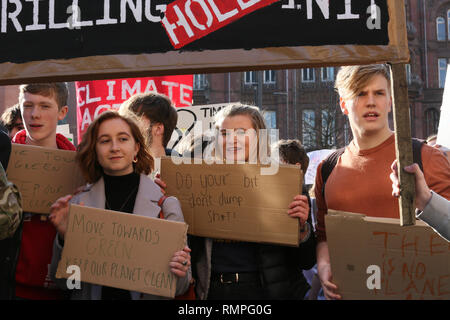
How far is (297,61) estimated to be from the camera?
2326mm

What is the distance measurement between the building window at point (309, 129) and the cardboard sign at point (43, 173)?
26894 millimetres

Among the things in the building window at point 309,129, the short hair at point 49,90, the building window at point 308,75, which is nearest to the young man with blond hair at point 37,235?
the short hair at point 49,90

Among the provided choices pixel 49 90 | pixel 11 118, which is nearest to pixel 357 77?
pixel 49 90

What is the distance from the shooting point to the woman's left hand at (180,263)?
8.18 ft

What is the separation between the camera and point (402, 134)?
89.9 inches

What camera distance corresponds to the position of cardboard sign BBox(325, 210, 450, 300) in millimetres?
2414

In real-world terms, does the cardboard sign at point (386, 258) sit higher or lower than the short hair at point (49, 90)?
lower

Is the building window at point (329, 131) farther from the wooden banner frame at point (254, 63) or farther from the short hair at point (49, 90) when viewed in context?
the wooden banner frame at point (254, 63)

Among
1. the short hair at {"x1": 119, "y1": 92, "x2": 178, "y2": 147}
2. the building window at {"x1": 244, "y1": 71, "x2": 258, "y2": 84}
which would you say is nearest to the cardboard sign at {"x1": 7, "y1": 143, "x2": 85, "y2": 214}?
the short hair at {"x1": 119, "y1": 92, "x2": 178, "y2": 147}

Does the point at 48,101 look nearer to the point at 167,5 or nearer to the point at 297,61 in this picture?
the point at 167,5

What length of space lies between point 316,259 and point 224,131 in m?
0.85

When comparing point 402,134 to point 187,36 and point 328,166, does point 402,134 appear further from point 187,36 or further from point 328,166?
point 187,36

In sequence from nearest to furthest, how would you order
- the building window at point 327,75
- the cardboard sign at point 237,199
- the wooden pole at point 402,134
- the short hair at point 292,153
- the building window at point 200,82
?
the wooden pole at point 402,134 → the cardboard sign at point 237,199 → the short hair at point 292,153 → the building window at point 327,75 → the building window at point 200,82
